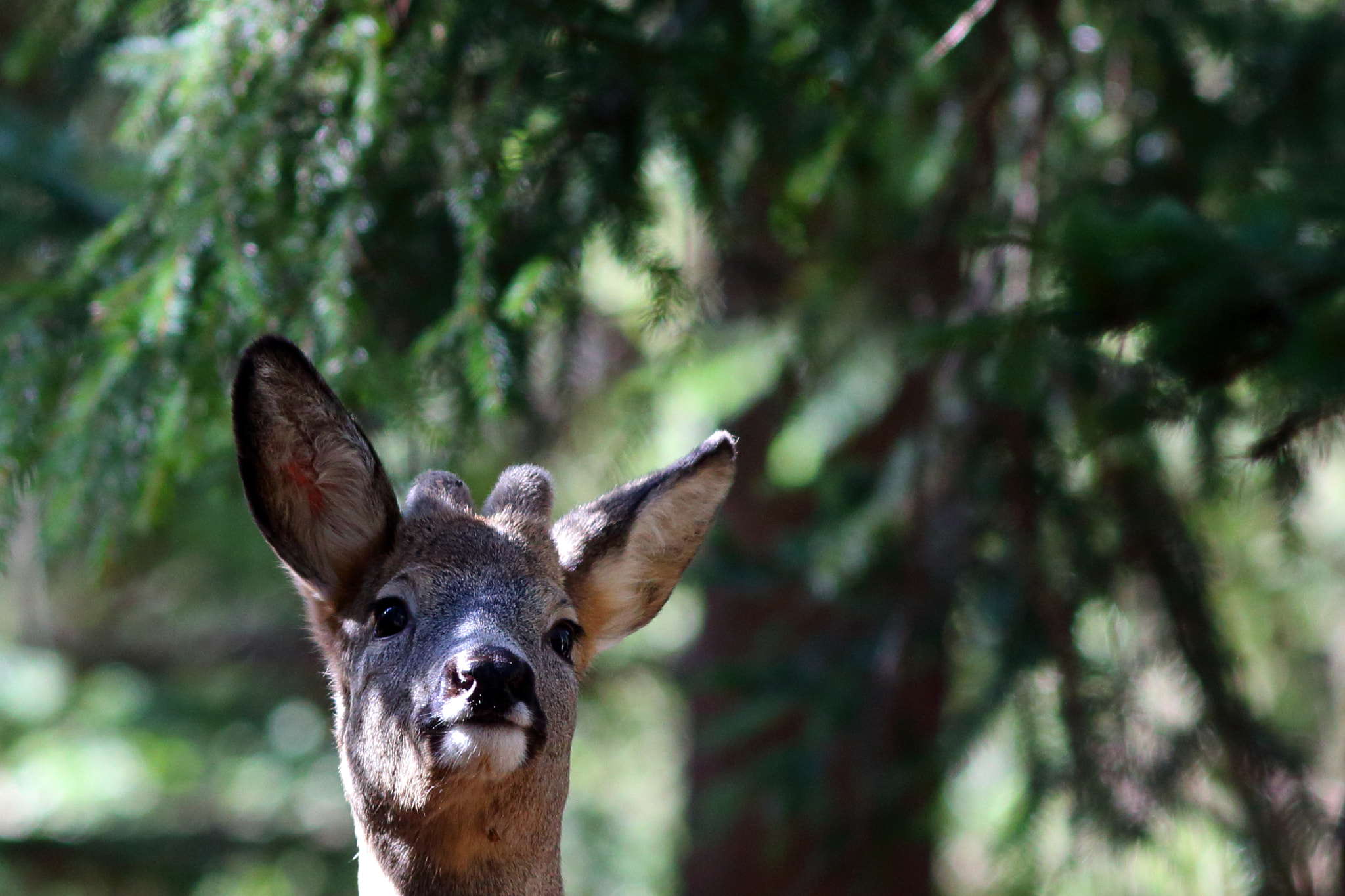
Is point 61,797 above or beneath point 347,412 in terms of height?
beneath

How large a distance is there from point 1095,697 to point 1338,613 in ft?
20.1

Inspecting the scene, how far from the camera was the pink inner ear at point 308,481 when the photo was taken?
8.82 ft

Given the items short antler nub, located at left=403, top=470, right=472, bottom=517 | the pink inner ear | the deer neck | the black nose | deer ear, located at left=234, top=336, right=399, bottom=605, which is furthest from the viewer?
short antler nub, located at left=403, top=470, right=472, bottom=517

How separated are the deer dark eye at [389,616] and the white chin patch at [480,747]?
1.14ft

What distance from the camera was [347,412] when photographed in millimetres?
2670

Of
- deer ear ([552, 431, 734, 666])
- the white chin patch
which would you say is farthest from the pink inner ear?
the white chin patch

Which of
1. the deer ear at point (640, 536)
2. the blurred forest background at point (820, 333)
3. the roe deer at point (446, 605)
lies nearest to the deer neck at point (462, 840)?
the roe deer at point (446, 605)

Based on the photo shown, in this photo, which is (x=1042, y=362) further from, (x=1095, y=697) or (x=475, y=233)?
(x=475, y=233)

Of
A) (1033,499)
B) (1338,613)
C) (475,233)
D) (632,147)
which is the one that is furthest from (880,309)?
(1338,613)

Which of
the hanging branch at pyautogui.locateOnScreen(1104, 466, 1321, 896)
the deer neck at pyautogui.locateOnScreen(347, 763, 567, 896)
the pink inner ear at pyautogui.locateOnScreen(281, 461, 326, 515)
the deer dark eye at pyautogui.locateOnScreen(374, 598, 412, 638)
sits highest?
the pink inner ear at pyautogui.locateOnScreen(281, 461, 326, 515)

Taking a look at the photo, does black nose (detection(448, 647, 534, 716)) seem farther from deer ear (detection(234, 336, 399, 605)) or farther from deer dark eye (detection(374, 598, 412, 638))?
deer ear (detection(234, 336, 399, 605))

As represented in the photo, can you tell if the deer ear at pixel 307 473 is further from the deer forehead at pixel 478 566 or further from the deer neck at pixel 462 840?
the deer neck at pixel 462 840

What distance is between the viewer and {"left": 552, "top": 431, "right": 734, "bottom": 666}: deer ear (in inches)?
112

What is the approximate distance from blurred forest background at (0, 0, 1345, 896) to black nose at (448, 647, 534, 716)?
935 millimetres
